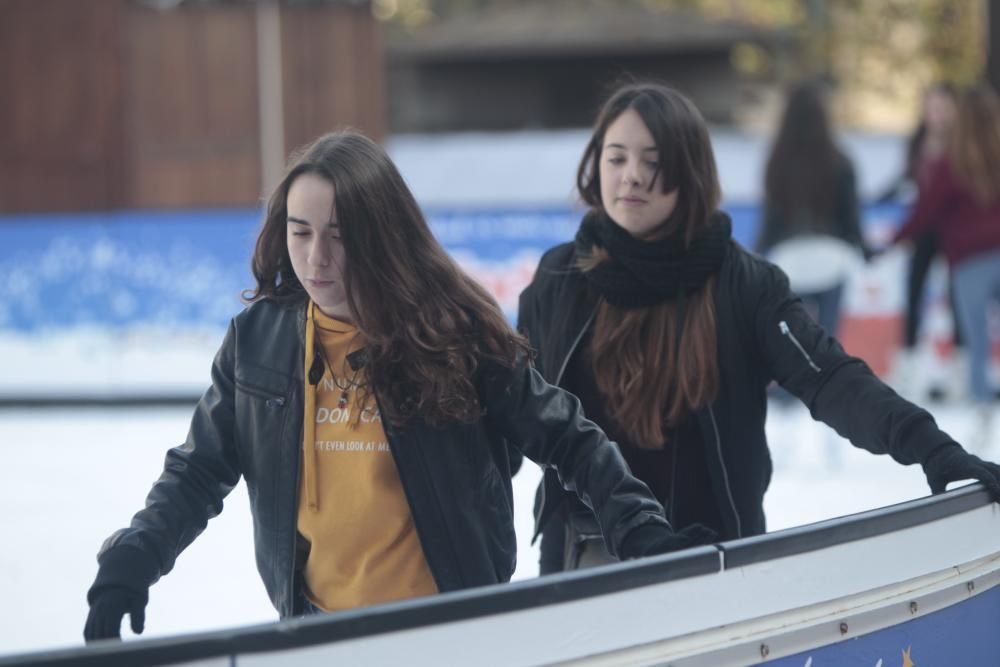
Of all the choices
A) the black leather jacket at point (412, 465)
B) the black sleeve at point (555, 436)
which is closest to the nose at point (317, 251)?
the black leather jacket at point (412, 465)

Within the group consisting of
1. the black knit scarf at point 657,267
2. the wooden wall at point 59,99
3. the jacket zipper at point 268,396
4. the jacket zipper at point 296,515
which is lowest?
the jacket zipper at point 296,515

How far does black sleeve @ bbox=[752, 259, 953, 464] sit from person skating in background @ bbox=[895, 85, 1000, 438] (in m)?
4.44

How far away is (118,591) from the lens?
213 cm

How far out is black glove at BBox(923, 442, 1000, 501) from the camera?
250 centimetres

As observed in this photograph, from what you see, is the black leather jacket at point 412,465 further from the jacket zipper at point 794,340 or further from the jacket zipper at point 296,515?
the jacket zipper at point 794,340

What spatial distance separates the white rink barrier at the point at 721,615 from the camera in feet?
5.48

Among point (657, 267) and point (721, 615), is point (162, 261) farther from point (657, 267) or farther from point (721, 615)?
point (721, 615)

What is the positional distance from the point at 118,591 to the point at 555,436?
69 cm

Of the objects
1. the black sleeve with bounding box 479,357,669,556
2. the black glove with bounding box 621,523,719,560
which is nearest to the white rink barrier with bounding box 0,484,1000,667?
the black glove with bounding box 621,523,719,560

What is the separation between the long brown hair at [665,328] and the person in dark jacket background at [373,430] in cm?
48

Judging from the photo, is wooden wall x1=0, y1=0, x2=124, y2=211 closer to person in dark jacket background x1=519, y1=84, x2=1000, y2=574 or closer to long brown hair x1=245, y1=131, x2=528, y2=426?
person in dark jacket background x1=519, y1=84, x2=1000, y2=574

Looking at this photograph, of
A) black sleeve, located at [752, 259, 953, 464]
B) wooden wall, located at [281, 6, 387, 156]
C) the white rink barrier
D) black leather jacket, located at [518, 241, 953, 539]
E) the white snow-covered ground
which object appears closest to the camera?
the white rink barrier

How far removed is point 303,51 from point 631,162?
12302 mm

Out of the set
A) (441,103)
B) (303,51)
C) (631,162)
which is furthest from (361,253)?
(441,103)
